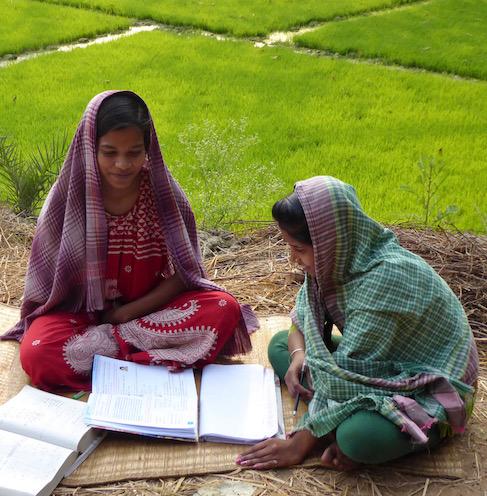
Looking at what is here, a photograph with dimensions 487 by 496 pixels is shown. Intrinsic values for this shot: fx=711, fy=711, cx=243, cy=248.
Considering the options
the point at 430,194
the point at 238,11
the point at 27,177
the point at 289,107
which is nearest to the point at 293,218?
the point at 27,177

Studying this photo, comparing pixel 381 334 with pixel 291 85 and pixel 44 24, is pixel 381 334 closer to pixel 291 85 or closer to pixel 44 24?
pixel 291 85

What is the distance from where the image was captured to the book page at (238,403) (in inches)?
98.0

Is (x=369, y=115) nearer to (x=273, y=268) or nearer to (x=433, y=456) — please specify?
(x=273, y=268)

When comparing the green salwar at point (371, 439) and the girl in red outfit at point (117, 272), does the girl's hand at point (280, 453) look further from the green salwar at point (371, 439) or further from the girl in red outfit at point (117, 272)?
the girl in red outfit at point (117, 272)

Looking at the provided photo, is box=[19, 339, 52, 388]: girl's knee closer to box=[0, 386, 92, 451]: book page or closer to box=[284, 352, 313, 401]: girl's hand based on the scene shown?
box=[0, 386, 92, 451]: book page

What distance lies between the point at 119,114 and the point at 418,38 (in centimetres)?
671

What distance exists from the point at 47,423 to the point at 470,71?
6.53 meters

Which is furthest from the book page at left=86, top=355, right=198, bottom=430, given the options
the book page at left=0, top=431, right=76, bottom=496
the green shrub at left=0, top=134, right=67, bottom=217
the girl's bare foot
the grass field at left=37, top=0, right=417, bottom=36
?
the grass field at left=37, top=0, right=417, bottom=36

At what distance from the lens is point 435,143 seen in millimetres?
6082

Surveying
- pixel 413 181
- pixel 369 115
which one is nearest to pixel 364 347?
pixel 413 181

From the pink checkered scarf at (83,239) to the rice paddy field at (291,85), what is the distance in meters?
1.48

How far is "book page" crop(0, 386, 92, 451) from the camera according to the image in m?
2.39

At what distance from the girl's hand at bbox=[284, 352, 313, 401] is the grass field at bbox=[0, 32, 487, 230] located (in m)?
2.04

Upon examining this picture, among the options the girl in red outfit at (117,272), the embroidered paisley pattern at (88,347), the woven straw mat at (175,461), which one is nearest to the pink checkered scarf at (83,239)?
the girl in red outfit at (117,272)
